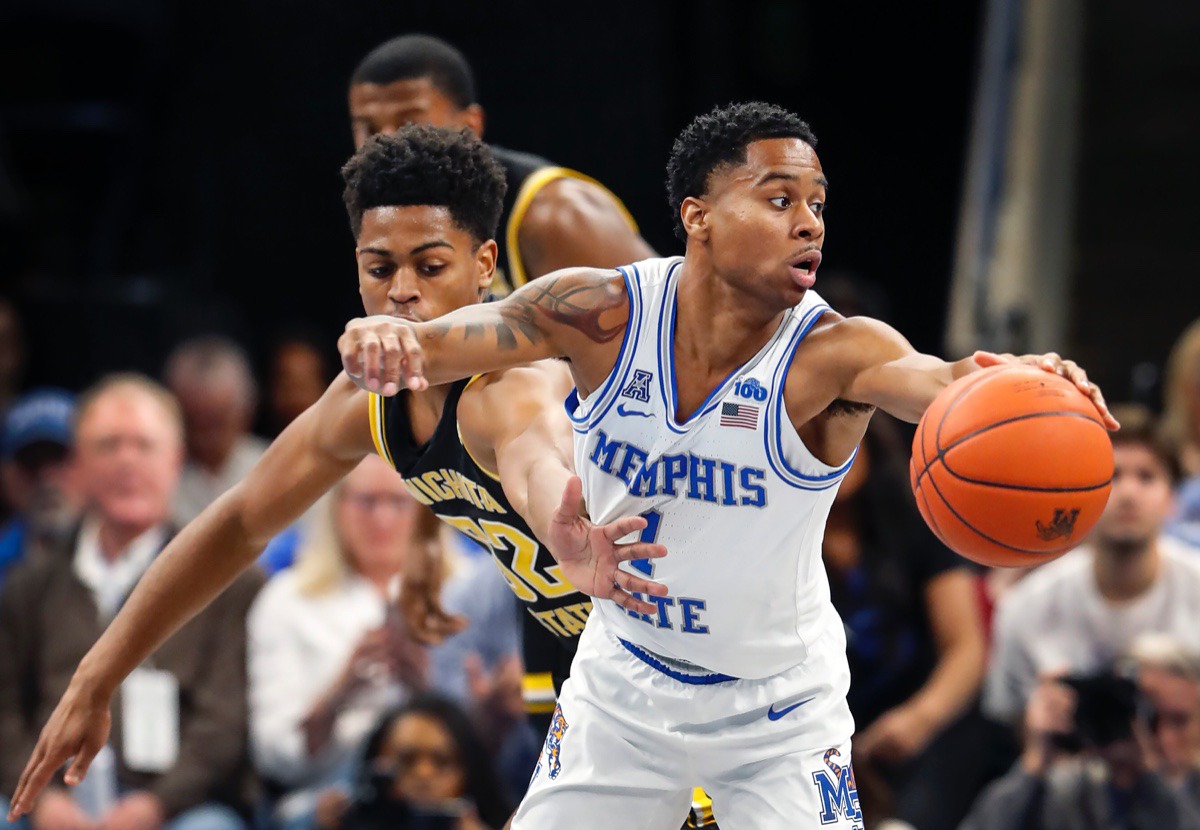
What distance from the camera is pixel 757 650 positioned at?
11.8 feet

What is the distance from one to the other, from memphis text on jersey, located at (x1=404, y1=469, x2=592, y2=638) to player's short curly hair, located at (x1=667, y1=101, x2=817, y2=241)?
0.82 metres

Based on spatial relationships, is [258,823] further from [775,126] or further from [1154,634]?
[775,126]

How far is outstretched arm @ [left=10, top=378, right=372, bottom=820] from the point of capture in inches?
162

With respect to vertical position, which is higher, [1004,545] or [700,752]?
[1004,545]

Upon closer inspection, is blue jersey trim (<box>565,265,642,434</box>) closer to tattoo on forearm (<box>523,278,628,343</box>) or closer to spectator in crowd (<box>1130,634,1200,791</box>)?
tattoo on forearm (<box>523,278,628,343</box>)

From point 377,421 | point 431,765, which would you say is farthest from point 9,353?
point 377,421

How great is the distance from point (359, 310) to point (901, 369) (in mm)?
5775

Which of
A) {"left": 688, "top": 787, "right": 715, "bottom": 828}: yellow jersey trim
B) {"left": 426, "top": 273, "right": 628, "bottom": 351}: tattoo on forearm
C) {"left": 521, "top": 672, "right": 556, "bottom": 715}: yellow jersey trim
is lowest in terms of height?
{"left": 688, "top": 787, "right": 715, "bottom": 828}: yellow jersey trim

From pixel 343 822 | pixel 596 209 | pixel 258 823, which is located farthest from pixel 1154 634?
pixel 258 823

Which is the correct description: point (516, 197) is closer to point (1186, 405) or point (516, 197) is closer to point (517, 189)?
point (517, 189)

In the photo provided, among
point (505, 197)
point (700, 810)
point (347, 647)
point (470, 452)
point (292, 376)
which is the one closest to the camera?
point (470, 452)

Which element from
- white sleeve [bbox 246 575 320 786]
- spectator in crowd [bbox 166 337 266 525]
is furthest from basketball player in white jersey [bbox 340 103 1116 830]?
spectator in crowd [bbox 166 337 266 525]

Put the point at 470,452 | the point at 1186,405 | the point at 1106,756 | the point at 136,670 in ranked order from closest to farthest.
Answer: the point at 470,452 < the point at 1106,756 < the point at 136,670 < the point at 1186,405

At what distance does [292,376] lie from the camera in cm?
825
